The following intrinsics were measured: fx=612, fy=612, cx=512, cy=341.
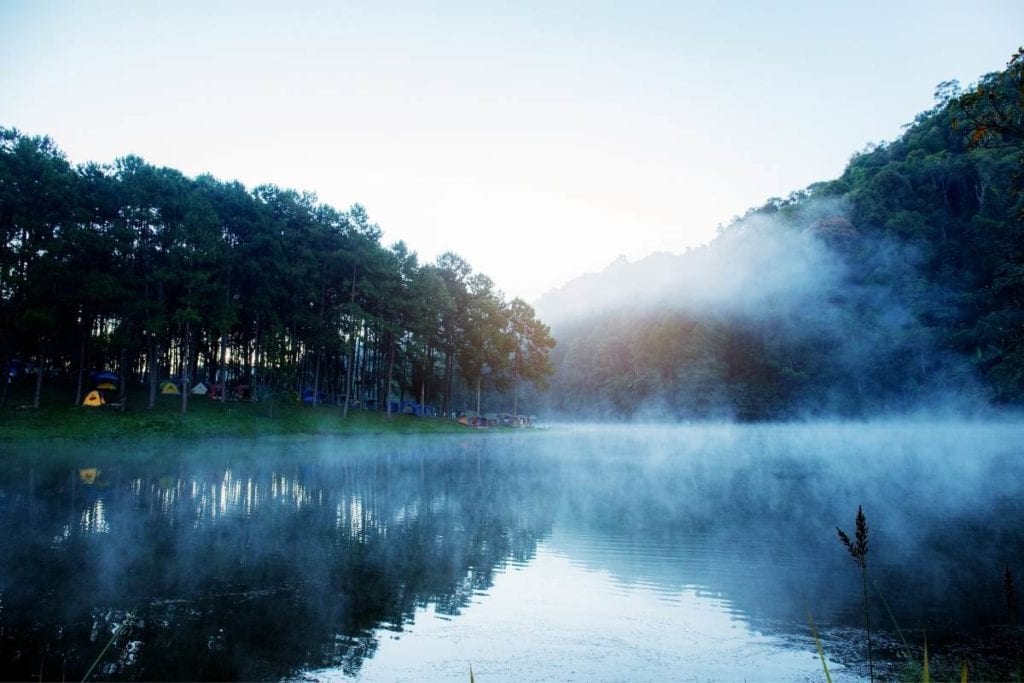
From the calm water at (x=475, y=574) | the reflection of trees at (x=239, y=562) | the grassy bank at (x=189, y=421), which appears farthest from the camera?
the grassy bank at (x=189, y=421)

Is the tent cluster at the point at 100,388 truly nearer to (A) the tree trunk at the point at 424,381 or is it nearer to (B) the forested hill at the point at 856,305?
(A) the tree trunk at the point at 424,381

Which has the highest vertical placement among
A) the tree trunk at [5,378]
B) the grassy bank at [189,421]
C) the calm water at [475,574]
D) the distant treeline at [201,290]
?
the distant treeline at [201,290]

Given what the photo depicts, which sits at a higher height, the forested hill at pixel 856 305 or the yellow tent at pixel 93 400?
the forested hill at pixel 856 305

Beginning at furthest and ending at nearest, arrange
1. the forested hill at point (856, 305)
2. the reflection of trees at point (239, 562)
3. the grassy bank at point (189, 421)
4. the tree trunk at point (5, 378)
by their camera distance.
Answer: the forested hill at point (856, 305), the tree trunk at point (5, 378), the grassy bank at point (189, 421), the reflection of trees at point (239, 562)

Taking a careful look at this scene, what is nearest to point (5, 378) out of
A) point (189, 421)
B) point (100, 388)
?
point (100, 388)

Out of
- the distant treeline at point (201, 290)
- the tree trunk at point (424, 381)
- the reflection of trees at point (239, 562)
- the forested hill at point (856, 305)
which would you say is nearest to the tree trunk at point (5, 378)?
the distant treeline at point (201, 290)

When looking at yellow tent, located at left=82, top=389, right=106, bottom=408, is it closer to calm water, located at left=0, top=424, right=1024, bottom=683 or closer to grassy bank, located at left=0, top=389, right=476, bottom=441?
grassy bank, located at left=0, top=389, right=476, bottom=441

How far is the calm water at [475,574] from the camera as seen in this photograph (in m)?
7.30

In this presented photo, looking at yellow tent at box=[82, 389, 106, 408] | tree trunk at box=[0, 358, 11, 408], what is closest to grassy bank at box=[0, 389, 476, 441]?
tree trunk at box=[0, 358, 11, 408]

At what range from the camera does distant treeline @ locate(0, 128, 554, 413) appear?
40.0 m

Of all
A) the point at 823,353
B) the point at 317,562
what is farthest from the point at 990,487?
the point at 823,353

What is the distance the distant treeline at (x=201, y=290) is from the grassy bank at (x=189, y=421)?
1753mm

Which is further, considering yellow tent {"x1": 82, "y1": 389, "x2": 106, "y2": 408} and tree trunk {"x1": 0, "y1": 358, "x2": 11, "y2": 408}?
yellow tent {"x1": 82, "y1": 389, "x2": 106, "y2": 408}

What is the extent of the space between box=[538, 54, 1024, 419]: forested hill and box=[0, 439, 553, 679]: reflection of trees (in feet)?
201
